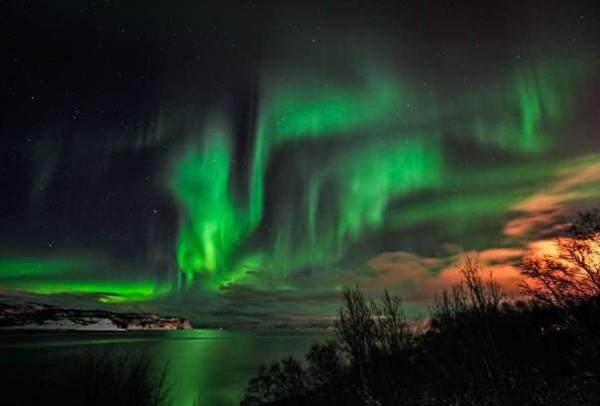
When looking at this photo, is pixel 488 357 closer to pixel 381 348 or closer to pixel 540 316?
pixel 381 348

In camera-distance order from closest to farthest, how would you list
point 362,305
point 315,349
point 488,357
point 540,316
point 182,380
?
point 488,357 < point 362,305 < point 540,316 < point 315,349 < point 182,380

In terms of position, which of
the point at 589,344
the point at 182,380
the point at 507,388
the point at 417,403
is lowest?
the point at 182,380

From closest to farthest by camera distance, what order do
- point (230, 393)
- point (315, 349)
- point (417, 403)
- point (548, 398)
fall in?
point (548, 398), point (417, 403), point (315, 349), point (230, 393)

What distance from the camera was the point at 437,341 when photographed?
49.5 metres

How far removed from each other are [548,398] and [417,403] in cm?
1114

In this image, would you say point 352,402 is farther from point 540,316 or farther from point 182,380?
point 182,380

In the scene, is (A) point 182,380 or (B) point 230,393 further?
(A) point 182,380

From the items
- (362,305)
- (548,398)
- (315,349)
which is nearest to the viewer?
(548,398)

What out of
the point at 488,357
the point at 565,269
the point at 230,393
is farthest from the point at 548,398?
the point at 230,393

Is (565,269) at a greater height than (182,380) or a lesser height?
greater

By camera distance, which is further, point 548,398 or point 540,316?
point 540,316

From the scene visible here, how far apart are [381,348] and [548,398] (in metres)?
23.1

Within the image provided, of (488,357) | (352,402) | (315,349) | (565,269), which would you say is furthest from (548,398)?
(315,349)

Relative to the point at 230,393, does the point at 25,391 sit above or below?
above
